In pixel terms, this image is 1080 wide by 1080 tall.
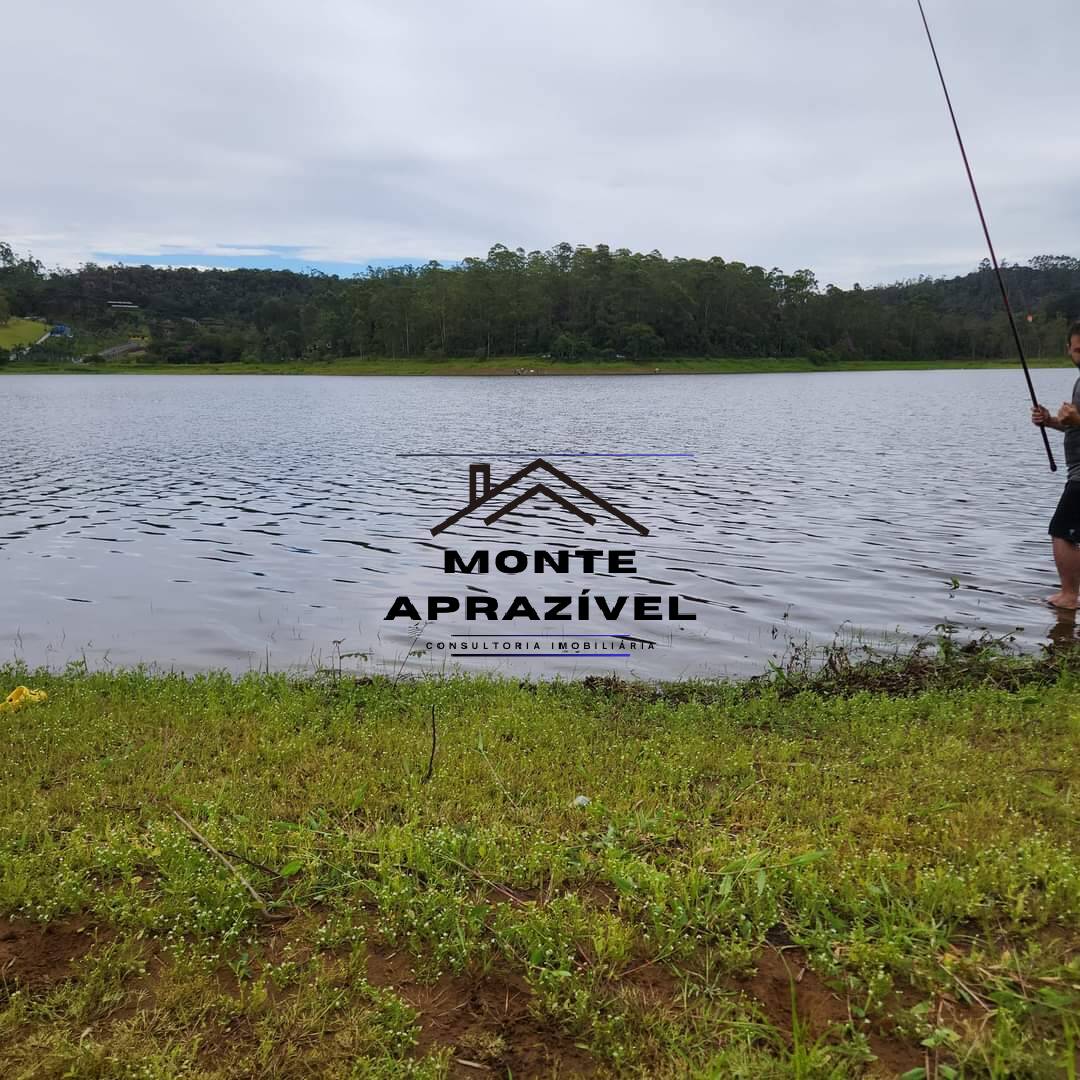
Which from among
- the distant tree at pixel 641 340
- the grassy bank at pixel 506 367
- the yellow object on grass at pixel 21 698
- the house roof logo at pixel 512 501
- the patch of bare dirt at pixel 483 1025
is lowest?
the patch of bare dirt at pixel 483 1025

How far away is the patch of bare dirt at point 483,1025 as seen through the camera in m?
3.17

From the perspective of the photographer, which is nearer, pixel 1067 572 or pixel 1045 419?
pixel 1045 419

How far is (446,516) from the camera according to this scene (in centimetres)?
1800

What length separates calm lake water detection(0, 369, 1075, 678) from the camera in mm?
10008

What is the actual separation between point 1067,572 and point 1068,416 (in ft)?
7.89

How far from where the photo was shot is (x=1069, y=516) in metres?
9.79

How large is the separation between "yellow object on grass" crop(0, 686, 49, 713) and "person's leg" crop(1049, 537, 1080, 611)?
1084cm

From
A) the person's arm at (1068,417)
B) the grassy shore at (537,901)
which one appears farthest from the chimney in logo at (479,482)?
the grassy shore at (537,901)

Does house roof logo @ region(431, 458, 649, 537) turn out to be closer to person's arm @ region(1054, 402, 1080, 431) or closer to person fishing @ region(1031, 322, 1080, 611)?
person fishing @ region(1031, 322, 1080, 611)

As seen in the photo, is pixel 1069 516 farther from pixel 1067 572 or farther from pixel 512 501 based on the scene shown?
pixel 512 501

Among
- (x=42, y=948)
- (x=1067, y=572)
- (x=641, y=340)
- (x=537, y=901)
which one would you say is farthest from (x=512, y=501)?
(x=641, y=340)

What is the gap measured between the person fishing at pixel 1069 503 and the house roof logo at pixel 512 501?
696 centimetres

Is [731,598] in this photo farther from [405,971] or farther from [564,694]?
[405,971]

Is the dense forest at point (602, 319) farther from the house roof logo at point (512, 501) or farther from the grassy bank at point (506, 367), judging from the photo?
the house roof logo at point (512, 501)
